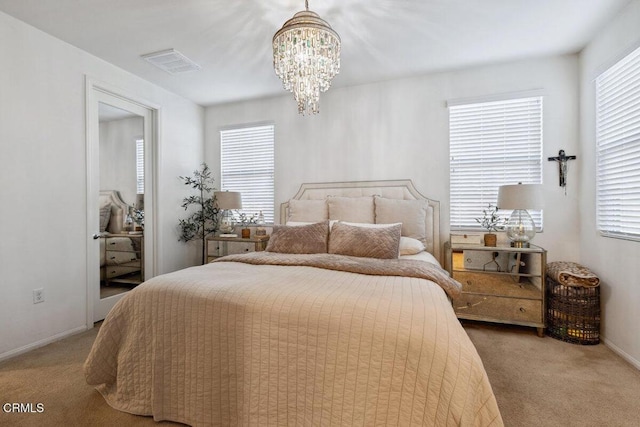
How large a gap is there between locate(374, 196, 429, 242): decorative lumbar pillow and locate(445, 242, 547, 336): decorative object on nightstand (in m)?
0.38

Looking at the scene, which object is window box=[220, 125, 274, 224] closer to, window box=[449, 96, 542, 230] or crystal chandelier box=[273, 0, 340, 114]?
crystal chandelier box=[273, 0, 340, 114]

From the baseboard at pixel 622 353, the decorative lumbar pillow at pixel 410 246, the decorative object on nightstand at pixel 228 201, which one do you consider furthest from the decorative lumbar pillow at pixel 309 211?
the baseboard at pixel 622 353

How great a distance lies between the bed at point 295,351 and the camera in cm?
116

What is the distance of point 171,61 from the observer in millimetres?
3109

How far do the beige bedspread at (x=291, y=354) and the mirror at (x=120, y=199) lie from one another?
1.77m

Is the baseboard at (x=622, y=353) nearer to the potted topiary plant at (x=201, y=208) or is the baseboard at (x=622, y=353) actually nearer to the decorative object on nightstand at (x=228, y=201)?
the decorative object on nightstand at (x=228, y=201)

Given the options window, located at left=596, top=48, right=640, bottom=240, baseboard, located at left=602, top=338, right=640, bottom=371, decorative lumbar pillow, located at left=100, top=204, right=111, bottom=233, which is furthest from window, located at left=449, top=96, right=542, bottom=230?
decorative lumbar pillow, located at left=100, top=204, right=111, bottom=233

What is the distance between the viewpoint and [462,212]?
339 cm

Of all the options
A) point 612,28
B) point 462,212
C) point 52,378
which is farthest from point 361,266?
point 612,28

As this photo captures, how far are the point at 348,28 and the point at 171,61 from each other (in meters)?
1.85

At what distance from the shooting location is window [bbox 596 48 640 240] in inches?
86.5

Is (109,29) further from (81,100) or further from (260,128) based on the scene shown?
(260,128)

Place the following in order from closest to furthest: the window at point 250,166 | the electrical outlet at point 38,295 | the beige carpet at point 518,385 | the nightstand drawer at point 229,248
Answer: the beige carpet at point 518,385, the electrical outlet at point 38,295, the nightstand drawer at point 229,248, the window at point 250,166

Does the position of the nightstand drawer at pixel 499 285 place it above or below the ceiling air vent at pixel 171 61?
below
